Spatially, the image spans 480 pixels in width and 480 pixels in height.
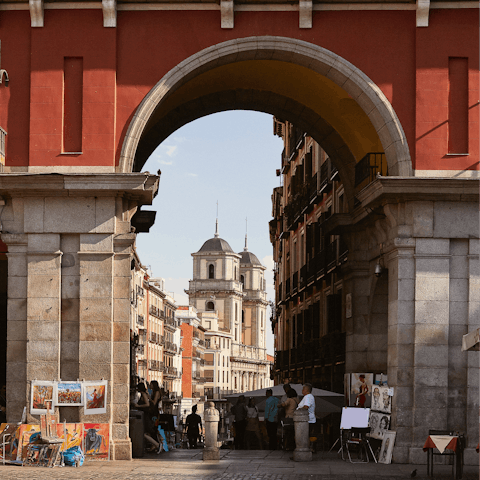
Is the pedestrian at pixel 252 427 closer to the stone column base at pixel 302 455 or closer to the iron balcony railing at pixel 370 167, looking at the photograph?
the stone column base at pixel 302 455

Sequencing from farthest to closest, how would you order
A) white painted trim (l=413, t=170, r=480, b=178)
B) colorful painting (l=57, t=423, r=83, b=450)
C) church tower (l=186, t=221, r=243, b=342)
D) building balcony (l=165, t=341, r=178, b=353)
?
church tower (l=186, t=221, r=243, b=342) → building balcony (l=165, t=341, r=178, b=353) → white painted trim (l=413, t=170, r=480, b=178) → colorful painting (l=57, t=423, r=83, b=450)

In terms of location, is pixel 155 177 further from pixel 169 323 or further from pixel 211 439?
pixel 169 323

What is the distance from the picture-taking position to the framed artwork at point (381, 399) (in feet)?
73.9

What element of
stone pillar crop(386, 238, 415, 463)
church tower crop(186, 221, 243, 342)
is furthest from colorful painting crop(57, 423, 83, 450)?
church tower crop(186, 221, 243, 342)

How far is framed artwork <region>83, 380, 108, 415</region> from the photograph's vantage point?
22062mm

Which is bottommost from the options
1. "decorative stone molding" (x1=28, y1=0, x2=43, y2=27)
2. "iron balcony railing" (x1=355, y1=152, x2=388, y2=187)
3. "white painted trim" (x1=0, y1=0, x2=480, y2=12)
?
"iron balcony railing" (x1=355, y1=152, x2=388, y2=187)

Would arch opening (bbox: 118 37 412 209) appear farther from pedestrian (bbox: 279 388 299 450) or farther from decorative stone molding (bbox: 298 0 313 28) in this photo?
pedestrian (bbox: 279 388 299 450)

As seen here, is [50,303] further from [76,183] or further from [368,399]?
[368,399]

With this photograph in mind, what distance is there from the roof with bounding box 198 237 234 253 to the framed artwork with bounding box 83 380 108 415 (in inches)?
6546

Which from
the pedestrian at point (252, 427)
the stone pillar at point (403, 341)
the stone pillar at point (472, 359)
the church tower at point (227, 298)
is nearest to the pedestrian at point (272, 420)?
the pedestrian at point (252, 427)

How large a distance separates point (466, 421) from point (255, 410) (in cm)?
834

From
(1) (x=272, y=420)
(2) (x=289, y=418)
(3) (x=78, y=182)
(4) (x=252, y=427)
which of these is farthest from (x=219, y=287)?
(3) (x=78, y=182)

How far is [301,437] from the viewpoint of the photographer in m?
22.4

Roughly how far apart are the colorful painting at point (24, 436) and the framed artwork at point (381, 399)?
7197 millimetres
